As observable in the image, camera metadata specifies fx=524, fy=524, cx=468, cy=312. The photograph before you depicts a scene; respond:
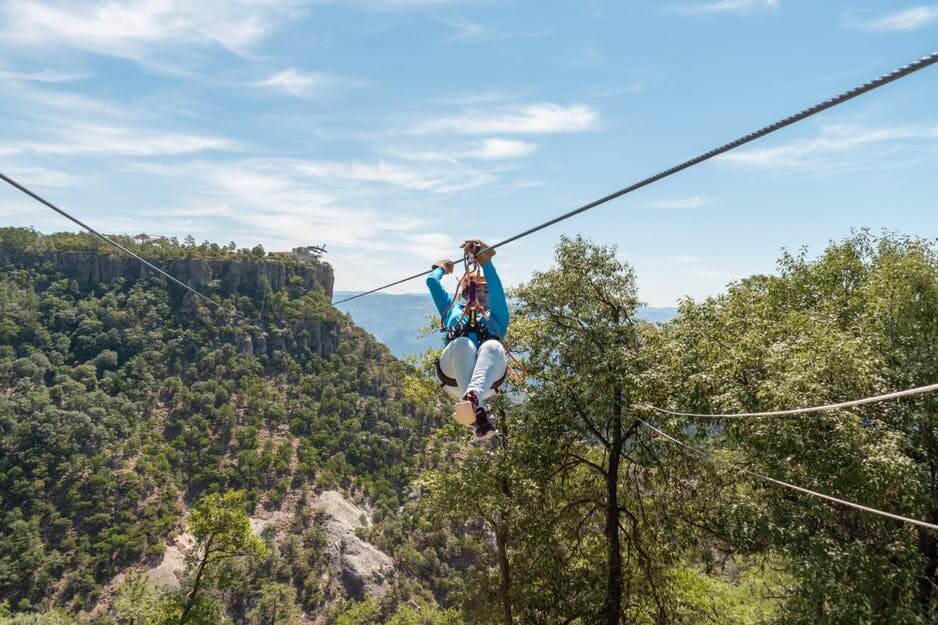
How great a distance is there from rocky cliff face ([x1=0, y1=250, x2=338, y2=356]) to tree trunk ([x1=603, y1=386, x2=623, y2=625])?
62.5 metres

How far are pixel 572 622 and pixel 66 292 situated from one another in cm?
7849

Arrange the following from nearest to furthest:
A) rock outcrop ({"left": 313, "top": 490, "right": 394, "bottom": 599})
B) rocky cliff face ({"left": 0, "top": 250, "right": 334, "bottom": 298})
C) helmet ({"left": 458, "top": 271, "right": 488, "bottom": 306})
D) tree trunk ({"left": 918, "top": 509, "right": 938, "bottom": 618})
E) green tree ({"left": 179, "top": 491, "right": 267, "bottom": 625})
A: 1. helmet ({"left": 458, "top": 271, "right": 488, "bottom": 306})
2. tree trunk ({"left": 918, "top": 509, "right": 938, "bottom": 618})
3. green tree ({"left": 179, "top": 491, "right": 267, "bottom": 625})
4. rock outcrop ({"left": 313, "top": 490, "right": 394, "bottom": 599})
5. rocky cliff face ({"left": 0, "top": 250, "right": 334, "bottom": 298})

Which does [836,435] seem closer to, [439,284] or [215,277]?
[439,284]

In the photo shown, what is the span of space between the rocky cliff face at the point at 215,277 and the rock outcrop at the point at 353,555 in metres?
23.5

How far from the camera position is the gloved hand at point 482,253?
244 inches

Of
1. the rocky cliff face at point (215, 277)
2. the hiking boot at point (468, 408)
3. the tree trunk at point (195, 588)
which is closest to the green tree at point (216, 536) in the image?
the tree trunk at point (195, 588)

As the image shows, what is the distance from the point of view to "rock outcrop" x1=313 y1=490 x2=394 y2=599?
157ft

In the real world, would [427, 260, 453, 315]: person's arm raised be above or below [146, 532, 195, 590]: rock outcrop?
above

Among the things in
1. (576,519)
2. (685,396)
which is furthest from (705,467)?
(576,519)

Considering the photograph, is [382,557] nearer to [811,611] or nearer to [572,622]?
[572,622]

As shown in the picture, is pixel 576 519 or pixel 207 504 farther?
pixel 207 504

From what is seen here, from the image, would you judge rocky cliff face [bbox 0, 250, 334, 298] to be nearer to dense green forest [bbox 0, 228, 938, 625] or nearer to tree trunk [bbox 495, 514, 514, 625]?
dense green forest [bbox 0, 228, 938, 625]

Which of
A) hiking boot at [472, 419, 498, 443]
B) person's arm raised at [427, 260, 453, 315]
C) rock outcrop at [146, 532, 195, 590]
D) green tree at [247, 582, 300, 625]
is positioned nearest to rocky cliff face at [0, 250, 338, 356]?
rock outcrop at [146, 532, 195, 590]

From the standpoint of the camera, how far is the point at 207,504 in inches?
707
